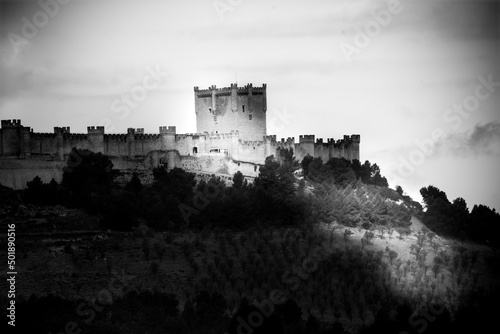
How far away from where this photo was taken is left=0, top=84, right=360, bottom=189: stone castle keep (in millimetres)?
65938

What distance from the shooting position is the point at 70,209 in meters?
61.5

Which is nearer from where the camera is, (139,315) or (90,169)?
(139,315)

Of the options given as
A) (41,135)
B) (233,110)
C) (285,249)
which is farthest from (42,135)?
(285,249)

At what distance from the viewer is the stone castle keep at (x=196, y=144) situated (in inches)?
2596

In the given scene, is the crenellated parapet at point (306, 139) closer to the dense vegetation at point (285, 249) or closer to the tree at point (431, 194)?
the dense vegetation at point (285, 249)

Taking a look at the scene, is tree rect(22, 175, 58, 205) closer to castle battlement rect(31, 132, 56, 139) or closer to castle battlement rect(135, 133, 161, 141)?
castle battlement rect(31, 132, 56, 139)

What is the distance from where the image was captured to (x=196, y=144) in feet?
237

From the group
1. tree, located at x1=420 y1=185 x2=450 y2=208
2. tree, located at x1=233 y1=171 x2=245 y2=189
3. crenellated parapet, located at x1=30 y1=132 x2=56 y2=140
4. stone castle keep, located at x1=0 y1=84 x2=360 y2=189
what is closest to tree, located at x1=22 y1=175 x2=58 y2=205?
stone castle keep, located at x1=0 y1=84 x2=360 y2=189

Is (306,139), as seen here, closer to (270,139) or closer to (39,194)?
(270,139)

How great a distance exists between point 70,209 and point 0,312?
56.8 feet

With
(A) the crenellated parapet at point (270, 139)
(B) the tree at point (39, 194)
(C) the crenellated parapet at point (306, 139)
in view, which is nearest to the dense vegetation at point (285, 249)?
(B) the tree at point (39, 194)

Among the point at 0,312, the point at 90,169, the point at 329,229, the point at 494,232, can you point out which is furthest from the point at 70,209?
the point at 494,232

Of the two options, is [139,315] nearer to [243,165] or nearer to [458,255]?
[458,255]

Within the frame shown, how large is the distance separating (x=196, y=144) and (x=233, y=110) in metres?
5.20
